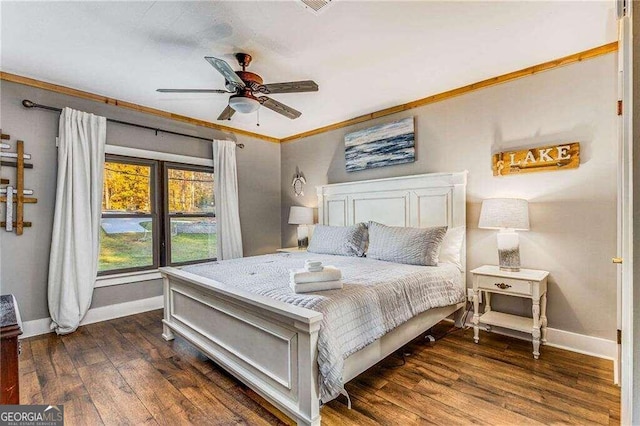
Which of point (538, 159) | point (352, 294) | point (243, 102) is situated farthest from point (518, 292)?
point (243, 102)

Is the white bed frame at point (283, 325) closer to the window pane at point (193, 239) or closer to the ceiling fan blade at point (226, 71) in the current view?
the window pane at point (193, 239)

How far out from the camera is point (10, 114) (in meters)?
2.93

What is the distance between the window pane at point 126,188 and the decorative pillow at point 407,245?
287 centimetres

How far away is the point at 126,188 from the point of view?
12.1 feet

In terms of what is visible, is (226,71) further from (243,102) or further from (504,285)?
(504,285)

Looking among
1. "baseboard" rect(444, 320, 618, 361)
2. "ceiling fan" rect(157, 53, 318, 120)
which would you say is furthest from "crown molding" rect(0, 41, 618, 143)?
"baseboard" rect(444, 320, 618, 361)

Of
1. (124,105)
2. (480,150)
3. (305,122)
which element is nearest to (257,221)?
(305,122)

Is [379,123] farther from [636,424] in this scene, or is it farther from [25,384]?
[25,384]

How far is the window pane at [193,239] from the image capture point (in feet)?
13.5

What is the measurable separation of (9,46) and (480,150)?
4.19 metres

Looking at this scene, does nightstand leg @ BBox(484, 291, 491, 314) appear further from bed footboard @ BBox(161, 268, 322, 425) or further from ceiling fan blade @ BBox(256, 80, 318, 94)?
ceiling fan blade @ BBox(256, 80, 318, 94)

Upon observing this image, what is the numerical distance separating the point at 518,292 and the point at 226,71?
2826mm

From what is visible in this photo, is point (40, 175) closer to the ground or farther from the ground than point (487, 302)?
farther from the ground

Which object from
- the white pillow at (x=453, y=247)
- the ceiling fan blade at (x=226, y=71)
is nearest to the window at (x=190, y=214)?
the ceiling fan blade at (x=226, y=71)
